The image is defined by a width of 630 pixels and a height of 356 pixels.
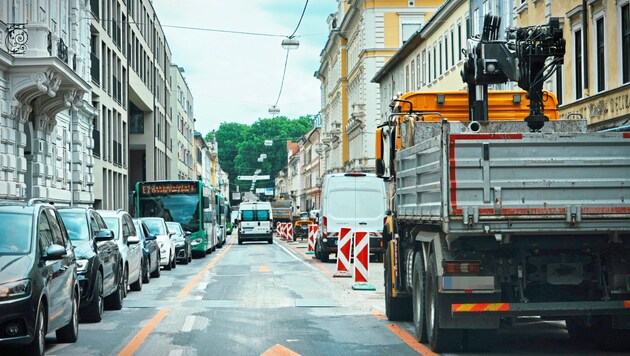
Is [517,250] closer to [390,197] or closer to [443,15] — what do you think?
[390,197]

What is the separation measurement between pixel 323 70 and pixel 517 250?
4028 inches

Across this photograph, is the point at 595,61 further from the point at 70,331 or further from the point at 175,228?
the point at 70,331

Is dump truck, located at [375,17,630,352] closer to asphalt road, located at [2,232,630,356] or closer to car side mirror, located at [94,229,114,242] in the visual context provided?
asphalt road, located at [2,232,630,356]

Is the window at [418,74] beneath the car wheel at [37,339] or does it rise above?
above

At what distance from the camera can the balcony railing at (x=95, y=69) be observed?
41.6 metres

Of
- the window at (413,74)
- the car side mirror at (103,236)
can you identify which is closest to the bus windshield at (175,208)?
the car side mirror at (103,236)

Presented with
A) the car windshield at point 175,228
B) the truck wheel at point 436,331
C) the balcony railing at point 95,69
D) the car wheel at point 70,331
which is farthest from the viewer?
the balcony railing at point 95,69

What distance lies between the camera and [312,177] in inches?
5079

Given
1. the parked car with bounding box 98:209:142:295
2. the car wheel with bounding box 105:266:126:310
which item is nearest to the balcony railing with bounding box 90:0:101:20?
the parked car with bounding box 98:209:142:295

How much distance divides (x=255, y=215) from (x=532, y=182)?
54700mm

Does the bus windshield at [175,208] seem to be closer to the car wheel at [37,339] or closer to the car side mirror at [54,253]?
the car side mirror at [54,253]

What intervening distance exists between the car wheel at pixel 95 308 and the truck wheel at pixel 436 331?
18.1 feet

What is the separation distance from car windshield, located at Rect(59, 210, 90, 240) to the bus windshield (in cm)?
2230

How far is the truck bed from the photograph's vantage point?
9.60 m
